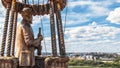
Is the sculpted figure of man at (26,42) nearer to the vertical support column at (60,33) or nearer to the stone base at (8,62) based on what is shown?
the stone base at (8,62)

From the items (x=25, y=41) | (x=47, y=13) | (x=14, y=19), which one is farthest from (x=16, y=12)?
(x=25, y=41)

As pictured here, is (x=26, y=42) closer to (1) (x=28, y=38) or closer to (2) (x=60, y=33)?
(1) (x=28, y=38)

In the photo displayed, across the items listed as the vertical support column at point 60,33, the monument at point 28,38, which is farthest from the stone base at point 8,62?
the vertical support column at point 60,33

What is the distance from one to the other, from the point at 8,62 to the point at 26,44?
92 cm

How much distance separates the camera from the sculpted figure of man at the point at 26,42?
467 inches

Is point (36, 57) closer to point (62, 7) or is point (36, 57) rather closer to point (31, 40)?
point (31, 40)

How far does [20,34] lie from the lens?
11930 mm

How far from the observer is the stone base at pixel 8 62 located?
11875 mm

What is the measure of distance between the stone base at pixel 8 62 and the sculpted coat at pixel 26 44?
0.19 meters

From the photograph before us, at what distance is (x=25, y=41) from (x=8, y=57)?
863 millimetres

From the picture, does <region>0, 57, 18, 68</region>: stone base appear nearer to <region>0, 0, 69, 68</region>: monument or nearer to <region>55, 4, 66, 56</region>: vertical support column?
<region>0, 0, 69, 68</region>: monument

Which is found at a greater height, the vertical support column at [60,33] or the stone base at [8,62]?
the vertical support column at [60,33]

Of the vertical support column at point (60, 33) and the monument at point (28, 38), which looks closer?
the monument at point (28, 38)

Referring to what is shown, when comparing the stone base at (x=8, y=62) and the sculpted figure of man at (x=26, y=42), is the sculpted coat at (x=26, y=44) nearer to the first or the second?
the sculpted figure of man at (x=26, y=42)
